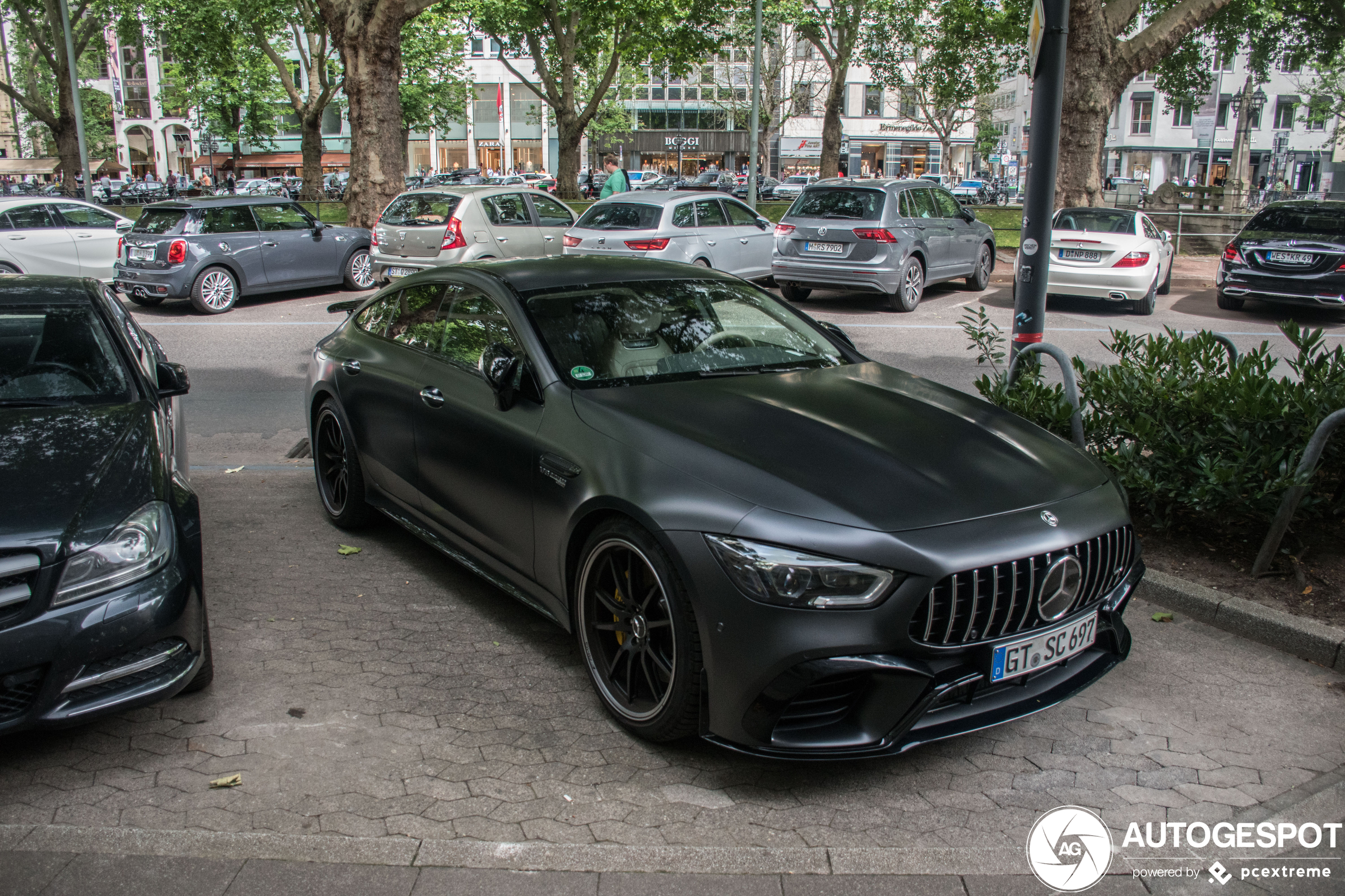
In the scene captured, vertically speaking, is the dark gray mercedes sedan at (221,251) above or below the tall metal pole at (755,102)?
below

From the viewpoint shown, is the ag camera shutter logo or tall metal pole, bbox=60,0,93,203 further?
tall metal pole, bbox=60,0,93,203

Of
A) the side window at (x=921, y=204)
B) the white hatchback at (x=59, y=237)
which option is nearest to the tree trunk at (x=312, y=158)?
the white hatchback at (x=59, y=237)

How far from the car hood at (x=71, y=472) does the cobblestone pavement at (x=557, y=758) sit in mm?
772

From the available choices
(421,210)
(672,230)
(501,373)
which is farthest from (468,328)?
(421,210)

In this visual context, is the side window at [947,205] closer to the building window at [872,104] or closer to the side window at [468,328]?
the side window at [468,328]

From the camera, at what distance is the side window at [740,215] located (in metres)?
15.6

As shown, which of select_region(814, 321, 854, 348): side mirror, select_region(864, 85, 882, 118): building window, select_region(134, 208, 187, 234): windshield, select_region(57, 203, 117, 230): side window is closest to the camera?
select_region(814, 321, 854, 348): side mirror

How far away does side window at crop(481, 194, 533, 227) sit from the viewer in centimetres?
1539

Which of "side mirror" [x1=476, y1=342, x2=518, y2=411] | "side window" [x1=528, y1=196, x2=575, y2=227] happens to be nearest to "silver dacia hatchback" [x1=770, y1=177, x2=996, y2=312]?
"side window" [x1=528, y1=196, x2=575, y2=227]

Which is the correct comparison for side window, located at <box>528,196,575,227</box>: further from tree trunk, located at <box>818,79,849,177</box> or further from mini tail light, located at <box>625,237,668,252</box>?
tree trunk, located at <box>818,79,849,177</box>

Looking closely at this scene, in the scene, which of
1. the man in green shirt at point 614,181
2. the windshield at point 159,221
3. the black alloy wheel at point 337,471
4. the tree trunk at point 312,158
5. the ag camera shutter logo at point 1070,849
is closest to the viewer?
the ag camera shutter logo at point 1070,849

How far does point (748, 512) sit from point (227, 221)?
1390 cm

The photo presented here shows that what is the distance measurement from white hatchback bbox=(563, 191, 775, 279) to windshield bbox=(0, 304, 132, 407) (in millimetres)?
9462

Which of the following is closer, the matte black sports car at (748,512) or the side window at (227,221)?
the matte black sports car at (748,512)
